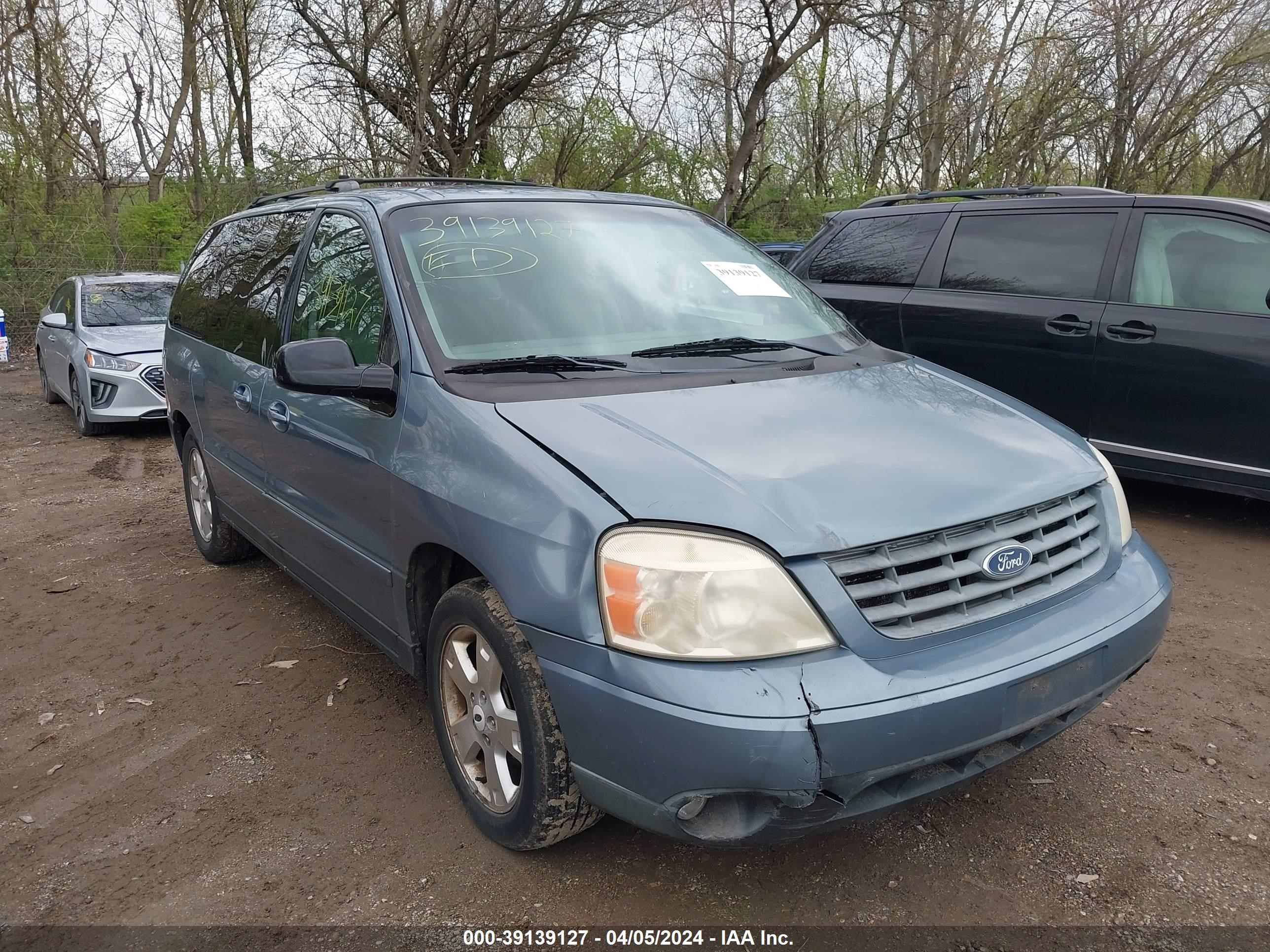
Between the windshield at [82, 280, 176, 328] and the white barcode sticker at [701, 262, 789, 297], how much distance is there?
756 centimetres

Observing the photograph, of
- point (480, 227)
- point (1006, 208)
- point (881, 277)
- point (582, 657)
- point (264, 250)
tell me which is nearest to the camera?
point (582, 657)

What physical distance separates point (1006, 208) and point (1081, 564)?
3965 millimetres

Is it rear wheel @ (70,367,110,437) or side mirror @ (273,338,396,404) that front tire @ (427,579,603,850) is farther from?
rear wheel @ (70,367,110,437)

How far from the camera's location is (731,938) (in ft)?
7.39

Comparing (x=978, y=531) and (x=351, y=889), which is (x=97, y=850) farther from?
(x=978, y=531)

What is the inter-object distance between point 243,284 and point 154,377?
510 cm

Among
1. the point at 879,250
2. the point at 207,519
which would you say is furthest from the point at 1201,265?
the point at 207,519

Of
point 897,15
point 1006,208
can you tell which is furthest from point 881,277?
point 897,15

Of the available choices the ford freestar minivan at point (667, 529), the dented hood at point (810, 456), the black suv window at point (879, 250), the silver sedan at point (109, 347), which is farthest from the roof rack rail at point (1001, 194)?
the silver sedan at point (109, 347)

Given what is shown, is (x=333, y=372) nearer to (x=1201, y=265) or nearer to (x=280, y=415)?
(x=280, y=415)

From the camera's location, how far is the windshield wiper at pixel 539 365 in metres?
2.72

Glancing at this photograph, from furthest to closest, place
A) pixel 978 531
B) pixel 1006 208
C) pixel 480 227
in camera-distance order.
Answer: pixel 1006 208
pixel 480 227
pixel 978 531

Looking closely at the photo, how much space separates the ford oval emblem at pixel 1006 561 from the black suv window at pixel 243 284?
8.96 ft

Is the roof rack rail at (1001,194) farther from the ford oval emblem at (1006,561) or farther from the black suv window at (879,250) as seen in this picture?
the ford oval emblem at (1006,561)
